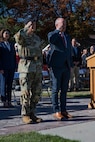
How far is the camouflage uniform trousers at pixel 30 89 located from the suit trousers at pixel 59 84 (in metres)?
0.45

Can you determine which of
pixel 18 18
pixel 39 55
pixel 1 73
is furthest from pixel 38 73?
pixel 18 18

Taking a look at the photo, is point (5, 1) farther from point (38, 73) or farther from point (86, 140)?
point (86, 140)

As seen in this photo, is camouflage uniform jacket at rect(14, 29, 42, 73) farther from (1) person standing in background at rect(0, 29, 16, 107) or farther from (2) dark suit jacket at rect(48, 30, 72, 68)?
(1) person standing in background at rect(0, 29, 16, 107)

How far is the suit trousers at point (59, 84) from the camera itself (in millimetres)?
8273

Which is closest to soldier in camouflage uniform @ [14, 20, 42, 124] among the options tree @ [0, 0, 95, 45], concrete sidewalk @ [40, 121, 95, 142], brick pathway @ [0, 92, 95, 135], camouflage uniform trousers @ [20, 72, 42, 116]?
camouflage uniform trousers @ [20, 72, 42, 116]

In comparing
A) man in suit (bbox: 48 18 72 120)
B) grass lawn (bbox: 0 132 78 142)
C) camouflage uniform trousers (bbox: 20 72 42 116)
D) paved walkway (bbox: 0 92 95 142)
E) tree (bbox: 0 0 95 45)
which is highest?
tree (bbox: 0 0 95 45)

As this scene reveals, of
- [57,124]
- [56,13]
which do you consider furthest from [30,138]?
[56,13]

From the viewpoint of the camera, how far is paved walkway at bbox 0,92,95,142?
6824mm

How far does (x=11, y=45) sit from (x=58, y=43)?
2527 mm

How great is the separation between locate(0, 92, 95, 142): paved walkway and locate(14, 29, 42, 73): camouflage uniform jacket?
1.10 m

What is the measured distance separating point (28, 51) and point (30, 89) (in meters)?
0.76

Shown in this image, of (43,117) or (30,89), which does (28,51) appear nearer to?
(30,89)

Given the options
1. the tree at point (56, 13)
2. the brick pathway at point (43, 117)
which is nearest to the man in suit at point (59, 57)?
the brick pathway at point (43, 117)

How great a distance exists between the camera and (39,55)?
7.85 m
